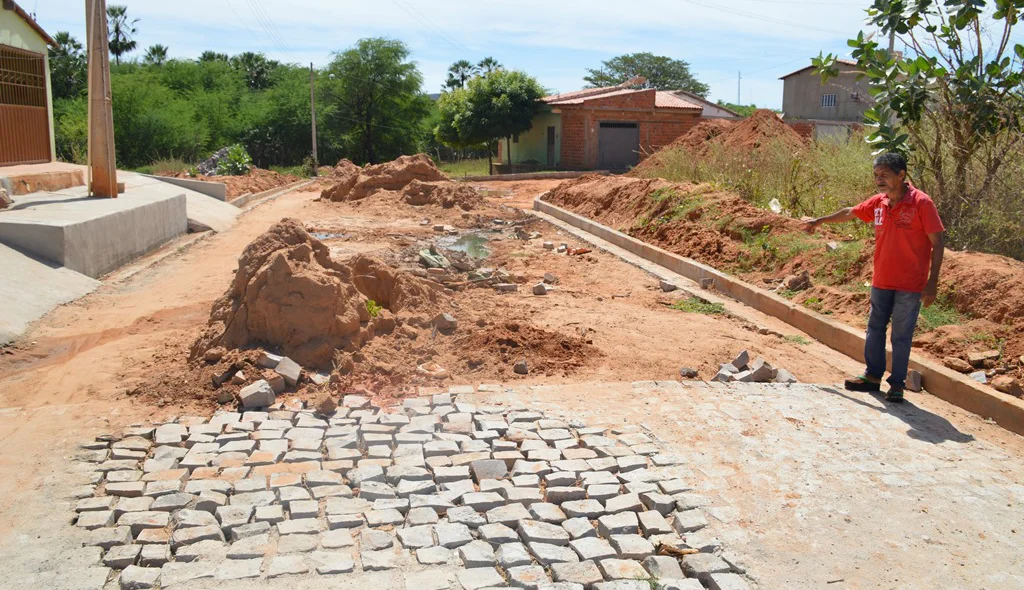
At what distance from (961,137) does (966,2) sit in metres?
1.50

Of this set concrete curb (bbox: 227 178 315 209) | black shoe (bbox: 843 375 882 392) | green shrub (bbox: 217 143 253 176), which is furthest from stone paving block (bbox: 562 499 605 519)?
green shrub (bbox: 217 143 253 176)

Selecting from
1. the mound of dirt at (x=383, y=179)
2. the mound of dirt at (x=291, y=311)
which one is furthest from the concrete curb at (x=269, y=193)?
the mound of dirt at (x=291, y=311)

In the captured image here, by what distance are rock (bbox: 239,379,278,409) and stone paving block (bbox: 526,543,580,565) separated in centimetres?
255

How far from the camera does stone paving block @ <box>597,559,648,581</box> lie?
12.1 ft

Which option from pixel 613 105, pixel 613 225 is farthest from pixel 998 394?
pixel 613 105

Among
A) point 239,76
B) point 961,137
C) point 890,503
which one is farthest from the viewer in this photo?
point 239,76

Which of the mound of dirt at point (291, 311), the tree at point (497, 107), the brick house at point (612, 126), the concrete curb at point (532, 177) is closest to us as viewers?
the mound of dirt at point (291, 311)

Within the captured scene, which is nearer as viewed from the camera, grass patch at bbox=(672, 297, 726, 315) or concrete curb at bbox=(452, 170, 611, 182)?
grass patch at bbox=(672, 297, 726, 315)

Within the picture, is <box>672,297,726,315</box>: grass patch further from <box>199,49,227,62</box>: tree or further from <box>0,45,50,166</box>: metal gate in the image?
<box>199,49,227,62</box>: tree

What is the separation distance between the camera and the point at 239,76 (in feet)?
172

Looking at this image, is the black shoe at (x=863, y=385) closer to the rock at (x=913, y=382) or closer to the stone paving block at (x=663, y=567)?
the rock at (x=913, y=382)

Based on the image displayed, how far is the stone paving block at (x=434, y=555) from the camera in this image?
379 centimetres

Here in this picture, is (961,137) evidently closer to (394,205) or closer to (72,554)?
(72,554)

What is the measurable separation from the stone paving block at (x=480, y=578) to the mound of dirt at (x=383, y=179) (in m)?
20.0
